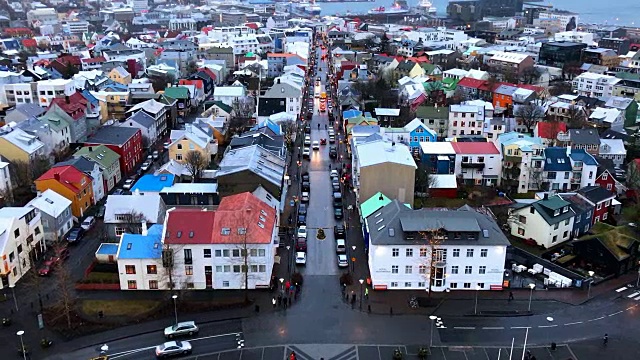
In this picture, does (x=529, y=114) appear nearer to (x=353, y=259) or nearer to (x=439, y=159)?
(x=439, y=159)

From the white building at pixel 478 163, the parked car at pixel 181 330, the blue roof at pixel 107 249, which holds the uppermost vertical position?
the white building at pixel 478 163

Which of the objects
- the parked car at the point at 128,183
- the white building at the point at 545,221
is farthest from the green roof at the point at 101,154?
the white building at the point at 545,221

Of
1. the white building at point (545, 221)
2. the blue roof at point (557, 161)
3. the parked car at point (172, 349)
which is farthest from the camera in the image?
the blue roof at point (557, 161)

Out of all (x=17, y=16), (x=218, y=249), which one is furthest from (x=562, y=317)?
(x=17, y=16)

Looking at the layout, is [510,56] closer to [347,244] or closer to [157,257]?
[347,244]

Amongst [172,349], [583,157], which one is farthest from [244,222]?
[583,157]

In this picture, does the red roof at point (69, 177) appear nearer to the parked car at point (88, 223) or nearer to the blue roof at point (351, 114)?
the parked car at point (88, 223)
